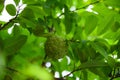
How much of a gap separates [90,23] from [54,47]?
28cm

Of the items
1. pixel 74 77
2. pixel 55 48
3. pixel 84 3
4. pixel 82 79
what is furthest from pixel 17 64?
pixel 84 3

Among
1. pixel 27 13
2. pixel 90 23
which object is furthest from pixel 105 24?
pixel 27 13

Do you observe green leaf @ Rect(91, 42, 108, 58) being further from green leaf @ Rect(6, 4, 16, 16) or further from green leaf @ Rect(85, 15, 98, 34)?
green leaf @ Rect(6, 4, 16, 16)

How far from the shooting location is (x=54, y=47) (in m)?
1.17

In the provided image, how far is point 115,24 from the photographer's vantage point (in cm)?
139

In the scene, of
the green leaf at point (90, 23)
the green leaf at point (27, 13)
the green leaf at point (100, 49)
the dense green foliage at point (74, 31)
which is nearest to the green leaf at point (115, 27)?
the dense green foliage at point (74, 31)

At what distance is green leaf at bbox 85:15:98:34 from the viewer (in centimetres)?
132

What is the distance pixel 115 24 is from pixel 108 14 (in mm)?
69

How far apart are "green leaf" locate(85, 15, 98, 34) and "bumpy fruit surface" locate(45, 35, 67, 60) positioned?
220 mm

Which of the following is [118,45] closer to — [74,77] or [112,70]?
[112,70]

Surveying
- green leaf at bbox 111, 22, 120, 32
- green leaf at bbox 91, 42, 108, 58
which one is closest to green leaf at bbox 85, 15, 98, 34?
green leaf at bbox 111, 22, 120, 32

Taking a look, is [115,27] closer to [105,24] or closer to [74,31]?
[105,24]

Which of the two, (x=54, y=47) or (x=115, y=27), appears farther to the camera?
(x=115, y=27)

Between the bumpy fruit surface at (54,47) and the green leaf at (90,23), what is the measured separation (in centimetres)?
22
